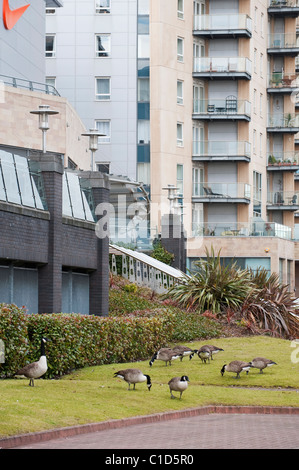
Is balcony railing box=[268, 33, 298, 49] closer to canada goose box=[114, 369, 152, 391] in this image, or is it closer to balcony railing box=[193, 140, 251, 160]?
balcony railing box=[193, 140, 251, 160]

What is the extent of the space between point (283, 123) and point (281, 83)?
3146 mm

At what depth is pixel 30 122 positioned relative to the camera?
3850 cm

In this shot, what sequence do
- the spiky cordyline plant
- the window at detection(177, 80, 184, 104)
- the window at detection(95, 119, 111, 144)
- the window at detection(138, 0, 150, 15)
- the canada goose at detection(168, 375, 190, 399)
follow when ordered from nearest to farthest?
1. the canada goose at detection(168, 375, 190, 399)
2. the spiky cordyline plant
3. the window at detection(138, 0, 150, 15)
4. the window at detection(95, 119, 111, 144)
5. the window at detection(177, 80, 184, 104)

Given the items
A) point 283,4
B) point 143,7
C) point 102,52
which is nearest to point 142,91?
point 102,52

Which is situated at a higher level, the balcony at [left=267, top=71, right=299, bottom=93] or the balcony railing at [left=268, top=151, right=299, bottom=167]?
the balcony at [left=267, top=71, right=299, bottom=93]

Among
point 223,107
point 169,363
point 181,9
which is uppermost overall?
point 181,9

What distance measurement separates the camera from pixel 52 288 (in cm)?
2562

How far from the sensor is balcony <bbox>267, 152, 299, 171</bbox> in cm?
7375

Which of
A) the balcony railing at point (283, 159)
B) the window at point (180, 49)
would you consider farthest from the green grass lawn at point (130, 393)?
the balcony railing at point (283, 159)

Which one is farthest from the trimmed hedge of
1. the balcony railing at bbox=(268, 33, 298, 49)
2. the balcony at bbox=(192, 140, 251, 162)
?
the balcony railing at bbox=(268, 33, 298, 49)

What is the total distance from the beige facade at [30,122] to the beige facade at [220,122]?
22.7m

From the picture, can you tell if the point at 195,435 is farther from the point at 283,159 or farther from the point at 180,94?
the point at 283,159

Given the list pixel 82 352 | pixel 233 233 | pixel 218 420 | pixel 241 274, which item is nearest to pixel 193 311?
pixel 241 274

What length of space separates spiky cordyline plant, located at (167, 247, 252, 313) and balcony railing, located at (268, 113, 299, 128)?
4083cm
